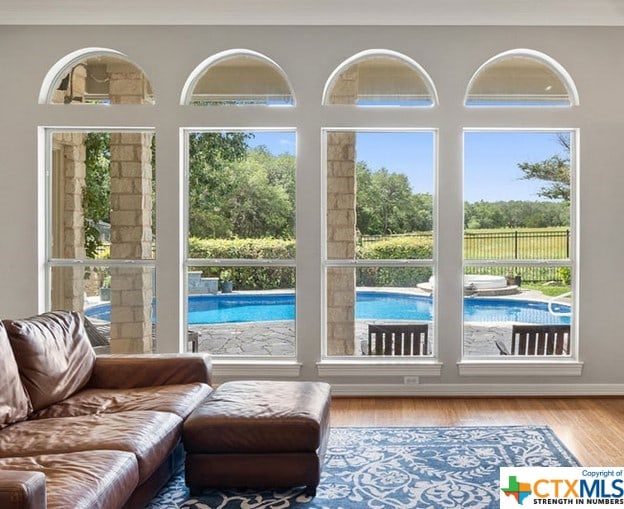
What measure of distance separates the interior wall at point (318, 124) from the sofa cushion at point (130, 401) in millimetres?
1548

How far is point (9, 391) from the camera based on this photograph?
309cm

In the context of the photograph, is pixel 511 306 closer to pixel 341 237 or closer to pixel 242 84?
pixel 341 237

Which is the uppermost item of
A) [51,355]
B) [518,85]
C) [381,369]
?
[518,85]

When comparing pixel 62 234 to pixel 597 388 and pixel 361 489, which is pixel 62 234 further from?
pixel 597 388

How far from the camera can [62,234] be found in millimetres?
5387

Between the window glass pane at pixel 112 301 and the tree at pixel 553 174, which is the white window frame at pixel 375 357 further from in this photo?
the window glass pane at pixel 112 301

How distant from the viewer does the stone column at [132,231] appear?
17.5 feet

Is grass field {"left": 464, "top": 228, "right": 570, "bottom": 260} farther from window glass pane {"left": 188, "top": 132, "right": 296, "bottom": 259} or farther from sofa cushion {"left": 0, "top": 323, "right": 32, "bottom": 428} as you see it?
sofa cushion {"left": 0, "top": 323, "right": 32, "bottom": 428}

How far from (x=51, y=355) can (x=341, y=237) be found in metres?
2.65

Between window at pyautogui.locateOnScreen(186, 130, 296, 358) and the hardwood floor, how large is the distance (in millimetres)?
964

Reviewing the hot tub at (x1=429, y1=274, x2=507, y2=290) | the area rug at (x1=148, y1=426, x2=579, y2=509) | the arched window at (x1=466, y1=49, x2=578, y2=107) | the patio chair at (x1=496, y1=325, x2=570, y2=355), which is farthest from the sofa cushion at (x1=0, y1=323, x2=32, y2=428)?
the arched window at (x1=466, y1=49, x2=578, y2=107)

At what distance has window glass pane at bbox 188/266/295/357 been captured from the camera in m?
5.33

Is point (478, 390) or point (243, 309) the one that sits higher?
point (243, 309)

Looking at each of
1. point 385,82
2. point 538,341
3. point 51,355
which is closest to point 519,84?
point 385,82
